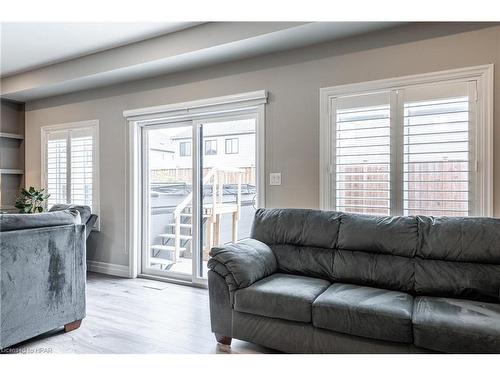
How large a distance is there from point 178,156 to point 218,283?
2.18m

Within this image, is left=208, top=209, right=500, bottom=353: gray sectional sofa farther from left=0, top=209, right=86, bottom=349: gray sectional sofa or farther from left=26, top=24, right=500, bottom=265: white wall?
left=0, top=209, right=86, bottom=349: gray sectional sofa

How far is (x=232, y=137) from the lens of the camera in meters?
3.85

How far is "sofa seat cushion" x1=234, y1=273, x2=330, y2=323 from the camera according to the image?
87.7 inches

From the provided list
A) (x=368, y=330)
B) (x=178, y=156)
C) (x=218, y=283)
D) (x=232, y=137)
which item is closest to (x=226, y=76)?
(x=232, y=137)

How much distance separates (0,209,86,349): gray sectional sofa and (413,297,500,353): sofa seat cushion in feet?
8.19

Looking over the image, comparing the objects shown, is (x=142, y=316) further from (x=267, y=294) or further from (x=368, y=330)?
(x=368, y=330)

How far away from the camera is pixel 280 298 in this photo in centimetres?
229

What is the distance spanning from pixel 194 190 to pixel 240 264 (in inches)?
69.8

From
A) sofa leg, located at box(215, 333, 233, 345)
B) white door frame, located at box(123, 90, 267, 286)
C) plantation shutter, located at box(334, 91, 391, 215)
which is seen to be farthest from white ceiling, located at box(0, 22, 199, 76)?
sofa leg, located at box(215, 333, 233, 345)

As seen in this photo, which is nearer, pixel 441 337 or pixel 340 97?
pixel 441 337

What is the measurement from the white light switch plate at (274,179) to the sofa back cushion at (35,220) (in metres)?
1.81

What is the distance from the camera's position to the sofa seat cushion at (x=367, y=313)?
76.9 inches

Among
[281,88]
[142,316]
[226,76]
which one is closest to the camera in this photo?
[142,316]

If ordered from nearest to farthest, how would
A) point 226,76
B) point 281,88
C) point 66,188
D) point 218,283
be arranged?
point 218,283 → point 281,88 → point 226,76 → point 66,188
